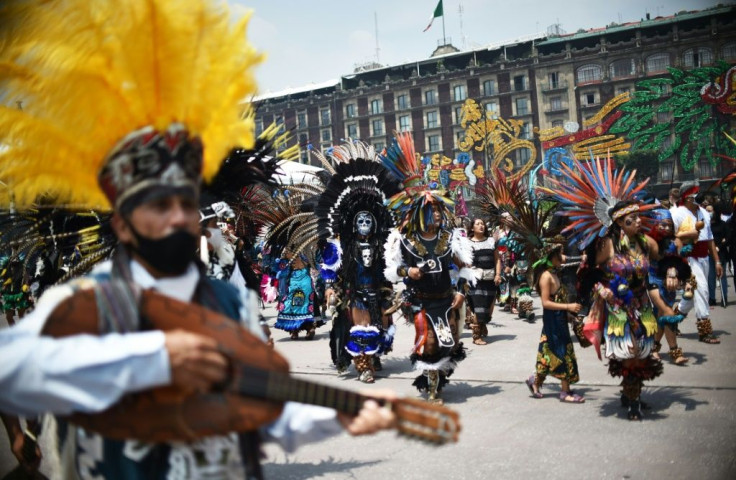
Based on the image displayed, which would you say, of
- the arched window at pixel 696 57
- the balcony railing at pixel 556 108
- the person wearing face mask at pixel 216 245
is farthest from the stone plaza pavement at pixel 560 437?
the balcony railing at pixel 556 108

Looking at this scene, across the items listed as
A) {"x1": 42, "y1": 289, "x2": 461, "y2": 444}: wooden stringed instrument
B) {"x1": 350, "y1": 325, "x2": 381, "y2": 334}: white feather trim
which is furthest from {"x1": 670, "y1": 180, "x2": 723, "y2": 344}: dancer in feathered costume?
{"x1": 42, "y1": 289, "x2": 461, "y2": 444}: wooden stringed instrument

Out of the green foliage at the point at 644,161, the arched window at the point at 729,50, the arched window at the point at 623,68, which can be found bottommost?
the green foliage at the point at 644,161

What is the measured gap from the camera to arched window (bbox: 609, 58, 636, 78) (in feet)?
219

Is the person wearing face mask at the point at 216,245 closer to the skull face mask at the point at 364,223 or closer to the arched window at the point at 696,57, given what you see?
the skull face mask at the point at 364,223

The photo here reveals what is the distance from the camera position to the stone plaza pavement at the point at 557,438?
16.9 ft

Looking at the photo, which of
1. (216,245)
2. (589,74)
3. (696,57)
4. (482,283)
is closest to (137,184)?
(216,245)

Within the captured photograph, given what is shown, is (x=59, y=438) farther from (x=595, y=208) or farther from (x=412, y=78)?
(x=412, y=78)

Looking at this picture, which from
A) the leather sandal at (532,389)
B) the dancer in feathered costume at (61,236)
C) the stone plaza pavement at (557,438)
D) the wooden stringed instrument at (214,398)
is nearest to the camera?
the wooden stringed instrument at (214,398)

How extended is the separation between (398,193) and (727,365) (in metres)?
4.50

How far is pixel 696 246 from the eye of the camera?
10070 mm

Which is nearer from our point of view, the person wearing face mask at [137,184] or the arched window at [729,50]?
the person wearing face mask at [137,184]

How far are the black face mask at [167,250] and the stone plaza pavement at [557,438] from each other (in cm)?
206

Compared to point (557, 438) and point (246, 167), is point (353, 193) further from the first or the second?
point (246, 167)

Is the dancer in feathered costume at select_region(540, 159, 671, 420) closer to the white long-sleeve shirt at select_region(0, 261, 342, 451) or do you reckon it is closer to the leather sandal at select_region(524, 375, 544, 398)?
the leather sandal at select_region(524, 375, 544, 398)
